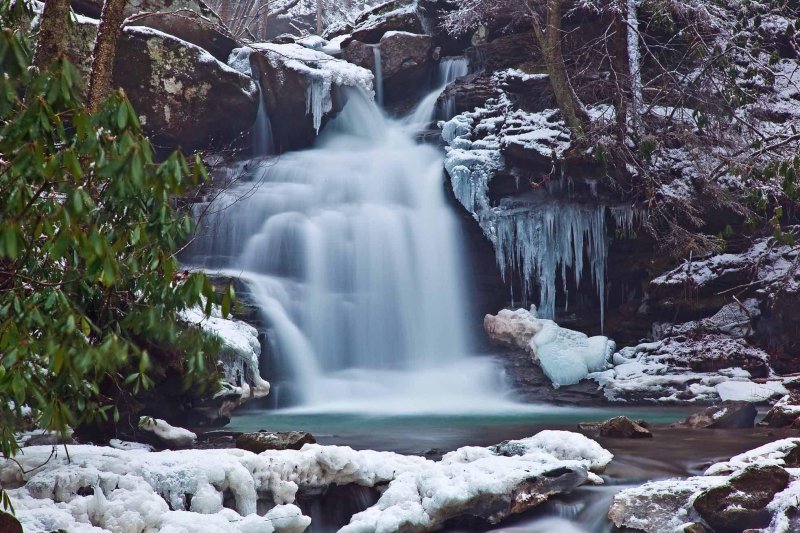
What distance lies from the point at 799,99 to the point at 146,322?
16.7 m

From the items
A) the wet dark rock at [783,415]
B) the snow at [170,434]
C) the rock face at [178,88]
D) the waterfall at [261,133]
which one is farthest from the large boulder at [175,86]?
the wet dark rock at [783,415]

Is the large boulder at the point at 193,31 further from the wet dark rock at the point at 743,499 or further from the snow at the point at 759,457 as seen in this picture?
the wet dark rock at the point at 743,499

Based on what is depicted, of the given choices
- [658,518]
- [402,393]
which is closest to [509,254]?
[402,393]

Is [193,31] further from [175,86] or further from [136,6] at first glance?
[175,86]

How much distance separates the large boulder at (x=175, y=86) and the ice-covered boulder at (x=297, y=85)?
40.5 inches

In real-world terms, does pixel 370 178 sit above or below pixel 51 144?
above

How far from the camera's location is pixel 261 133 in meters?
16.6

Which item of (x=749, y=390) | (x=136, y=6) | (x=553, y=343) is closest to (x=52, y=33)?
(x=136, y=6)

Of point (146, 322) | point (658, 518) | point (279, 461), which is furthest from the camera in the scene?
point (279, 461)

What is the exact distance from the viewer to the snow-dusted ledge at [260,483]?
12.9 ft

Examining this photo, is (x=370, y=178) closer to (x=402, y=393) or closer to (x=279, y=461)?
(x=402, y=393)

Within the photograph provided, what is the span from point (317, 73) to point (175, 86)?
382cm

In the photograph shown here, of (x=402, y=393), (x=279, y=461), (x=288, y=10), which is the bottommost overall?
(x=402, y=393)

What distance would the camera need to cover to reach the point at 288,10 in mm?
32281
